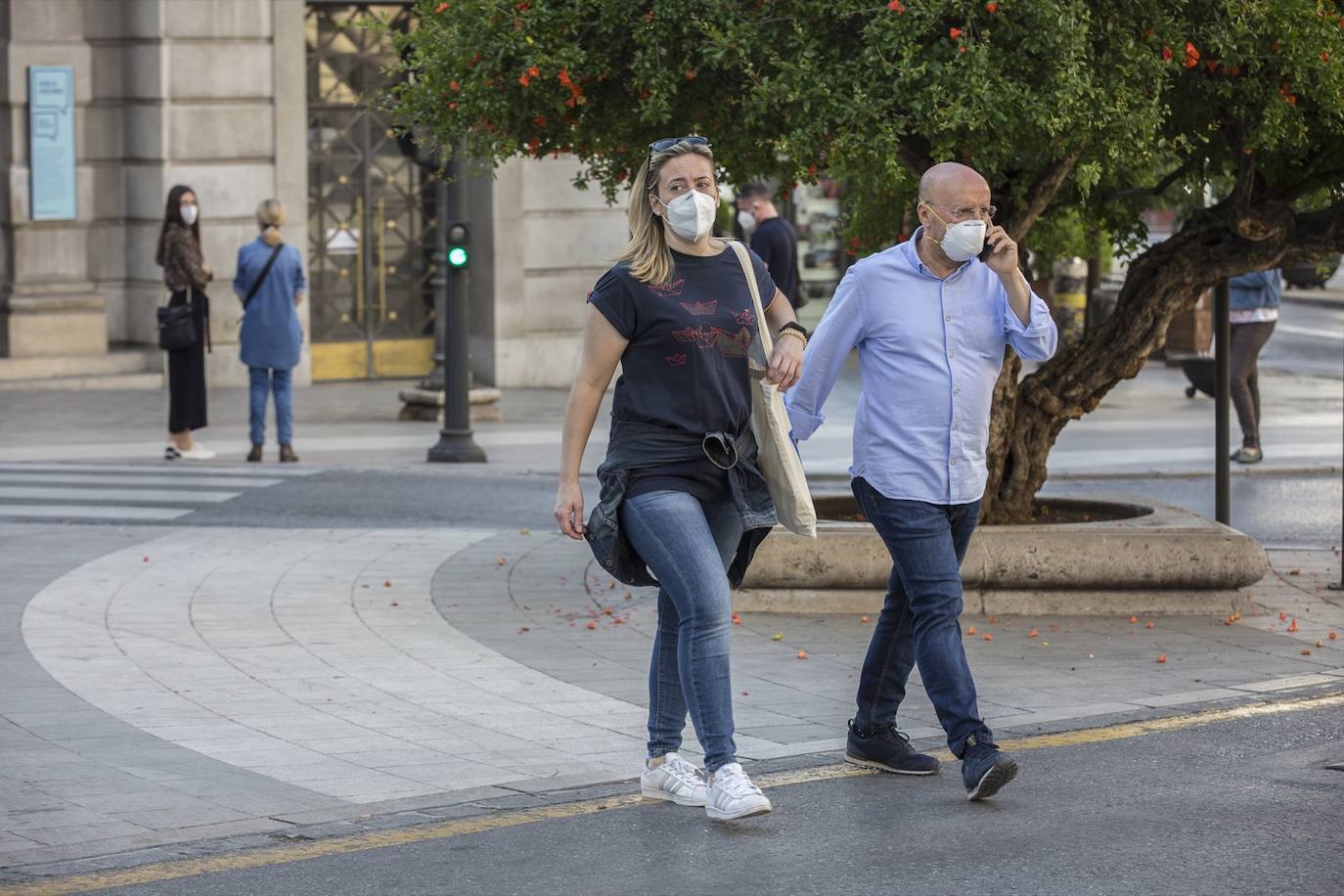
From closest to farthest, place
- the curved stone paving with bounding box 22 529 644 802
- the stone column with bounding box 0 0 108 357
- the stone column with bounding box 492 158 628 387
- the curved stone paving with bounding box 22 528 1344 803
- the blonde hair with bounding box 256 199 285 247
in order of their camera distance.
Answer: the curved stone paving with bounding box 22 529 644 802, the curved stone paving with bounding box 22 528 1344 803, the blonde hair with bounding box 256 199 285 247, the stone column with bounding box 0 0 108 357, the stone column with bounding box 492 158 628 387

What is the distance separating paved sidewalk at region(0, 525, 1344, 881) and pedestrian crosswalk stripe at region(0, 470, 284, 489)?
2630mm

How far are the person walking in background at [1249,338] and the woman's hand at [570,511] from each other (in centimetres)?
1032

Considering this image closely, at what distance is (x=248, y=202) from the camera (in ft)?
67.8

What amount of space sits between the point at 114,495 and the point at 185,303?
2.34 metres

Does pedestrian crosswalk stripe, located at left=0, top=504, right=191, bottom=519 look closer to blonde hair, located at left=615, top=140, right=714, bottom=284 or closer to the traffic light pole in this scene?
the traffic light pole

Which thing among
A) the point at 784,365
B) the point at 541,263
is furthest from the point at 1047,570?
the point at 541,263

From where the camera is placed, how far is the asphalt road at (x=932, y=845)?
538 cm

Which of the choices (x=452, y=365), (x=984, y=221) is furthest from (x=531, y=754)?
(x=452, y=365)

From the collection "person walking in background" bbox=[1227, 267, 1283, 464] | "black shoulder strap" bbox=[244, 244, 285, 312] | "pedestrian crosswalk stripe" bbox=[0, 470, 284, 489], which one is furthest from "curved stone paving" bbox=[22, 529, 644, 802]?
"person walking in background" bbox=[1227, 267, 1283, 464]

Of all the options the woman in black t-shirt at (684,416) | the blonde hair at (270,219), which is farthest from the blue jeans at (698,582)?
the blonde hair at (270,219)

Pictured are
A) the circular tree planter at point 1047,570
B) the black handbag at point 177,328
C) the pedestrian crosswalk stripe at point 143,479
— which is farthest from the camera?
the black handbag at point 177,328

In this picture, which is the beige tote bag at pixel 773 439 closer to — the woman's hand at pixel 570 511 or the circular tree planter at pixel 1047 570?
the woman's hand at pixel 570 511

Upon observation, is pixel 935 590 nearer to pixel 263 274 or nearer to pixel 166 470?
pixel 166 470

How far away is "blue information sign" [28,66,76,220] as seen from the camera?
808 inches
